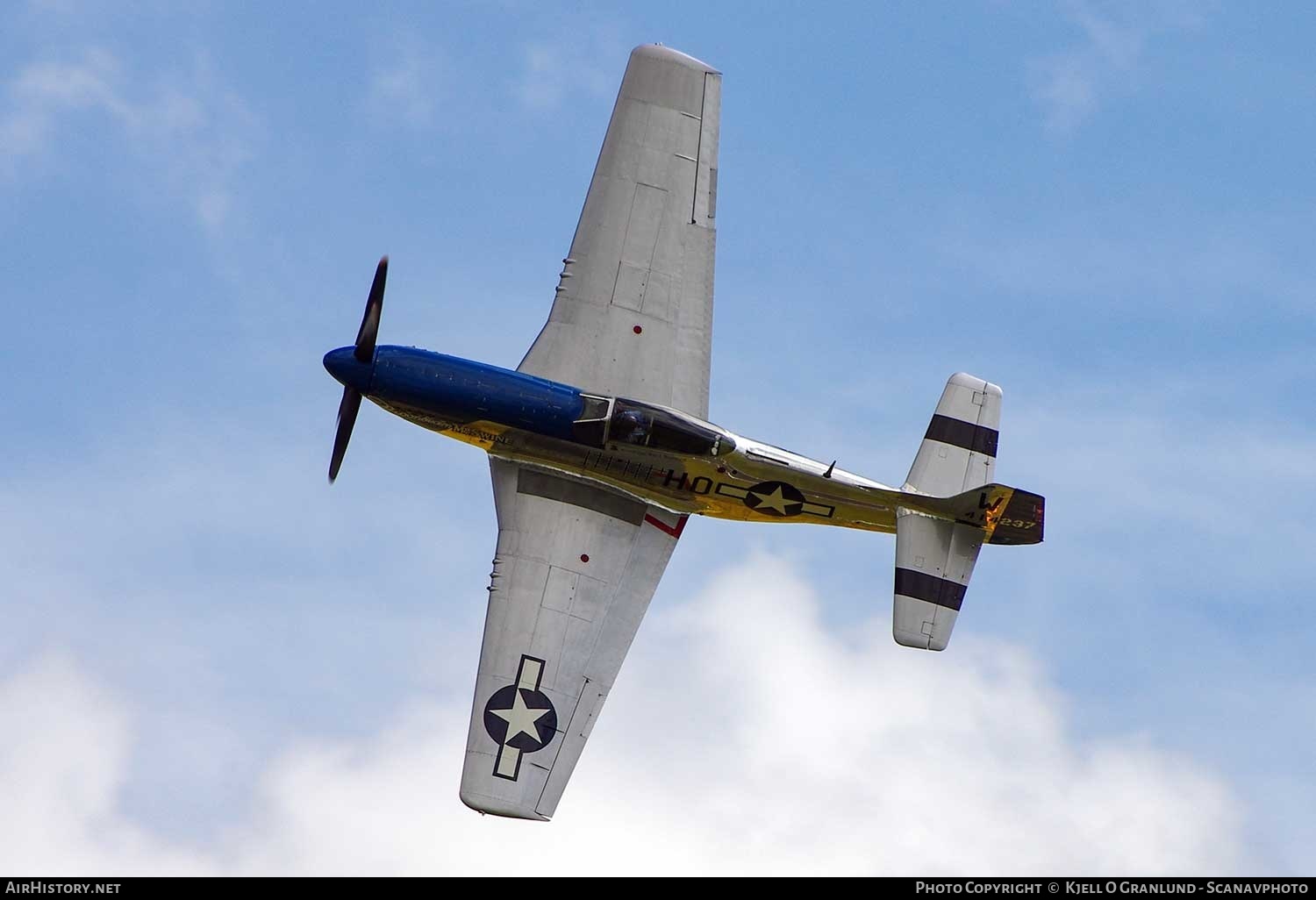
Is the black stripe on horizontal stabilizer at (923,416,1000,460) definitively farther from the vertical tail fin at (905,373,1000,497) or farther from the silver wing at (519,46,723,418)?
the silver wing at (519,46,723,418)

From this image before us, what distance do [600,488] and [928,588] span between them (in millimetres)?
5241

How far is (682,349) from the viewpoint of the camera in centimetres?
2486

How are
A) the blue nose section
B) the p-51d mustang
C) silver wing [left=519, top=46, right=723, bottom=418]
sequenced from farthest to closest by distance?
silver wing [left=519, top=46, right=723, bottom=418] → the blue nose section → the p-51d mustang

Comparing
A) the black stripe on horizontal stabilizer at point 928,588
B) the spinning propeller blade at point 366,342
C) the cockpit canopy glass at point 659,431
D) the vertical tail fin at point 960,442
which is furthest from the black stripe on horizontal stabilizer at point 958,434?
the spinning propeller blade at point 366,342

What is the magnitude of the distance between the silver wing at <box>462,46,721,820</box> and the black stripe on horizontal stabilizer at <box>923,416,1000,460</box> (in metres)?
3.65

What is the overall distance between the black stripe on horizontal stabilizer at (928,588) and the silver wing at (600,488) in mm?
3535

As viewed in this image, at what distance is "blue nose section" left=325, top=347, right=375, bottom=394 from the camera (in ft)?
76.8

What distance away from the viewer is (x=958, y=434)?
81.8 feet

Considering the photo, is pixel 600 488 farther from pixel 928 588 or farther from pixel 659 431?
pixel 928 588

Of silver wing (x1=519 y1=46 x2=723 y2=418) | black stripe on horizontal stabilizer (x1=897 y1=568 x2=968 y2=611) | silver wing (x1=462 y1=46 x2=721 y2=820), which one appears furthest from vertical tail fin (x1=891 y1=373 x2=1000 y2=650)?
silver wing (x1=519 y1=46 x2=723 y2=418)

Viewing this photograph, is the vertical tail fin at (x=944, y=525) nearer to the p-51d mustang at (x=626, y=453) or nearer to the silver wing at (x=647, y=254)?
the p-51d mustang at (x=626, y=453)

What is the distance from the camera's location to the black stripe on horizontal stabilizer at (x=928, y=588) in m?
24.1

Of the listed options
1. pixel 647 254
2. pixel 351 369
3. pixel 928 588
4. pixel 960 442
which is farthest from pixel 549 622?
pixel 960 442

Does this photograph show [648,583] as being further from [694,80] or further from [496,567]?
[694,80]
